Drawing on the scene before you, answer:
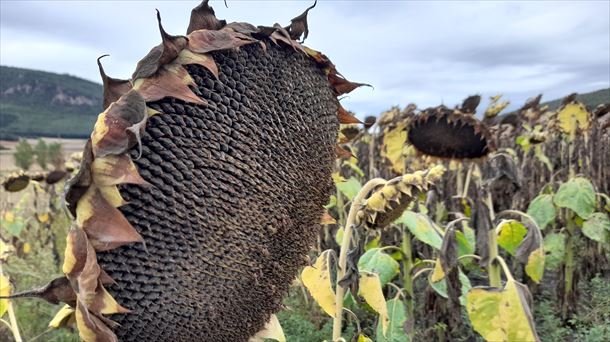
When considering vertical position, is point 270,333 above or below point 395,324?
above

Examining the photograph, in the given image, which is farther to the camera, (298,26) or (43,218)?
(43,218)

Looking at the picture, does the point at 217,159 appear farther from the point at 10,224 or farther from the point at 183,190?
the point at 10,224

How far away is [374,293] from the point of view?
1294 mm

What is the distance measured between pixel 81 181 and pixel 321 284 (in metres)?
0.71

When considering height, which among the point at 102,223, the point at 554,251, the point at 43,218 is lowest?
the point at 43,218

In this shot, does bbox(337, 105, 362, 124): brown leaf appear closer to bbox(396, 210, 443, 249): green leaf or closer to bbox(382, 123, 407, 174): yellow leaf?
bbox(396, 210, 443, 249): green leaf

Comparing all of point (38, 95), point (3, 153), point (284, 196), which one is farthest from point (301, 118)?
point (38, 95)

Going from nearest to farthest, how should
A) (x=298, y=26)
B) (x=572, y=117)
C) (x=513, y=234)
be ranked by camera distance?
1. (x=298, y=26)
2. (x=513, y=234)
3. (x=572, y=117)

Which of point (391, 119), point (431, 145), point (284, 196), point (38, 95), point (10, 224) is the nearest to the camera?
point (284, 196)

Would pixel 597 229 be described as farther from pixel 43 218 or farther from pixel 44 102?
pixel 44 102

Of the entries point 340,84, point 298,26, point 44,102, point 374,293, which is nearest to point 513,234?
point 374,293

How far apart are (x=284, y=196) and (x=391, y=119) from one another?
11.6 ft

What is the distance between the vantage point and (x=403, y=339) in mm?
1866

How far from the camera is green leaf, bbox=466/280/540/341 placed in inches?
41.0
